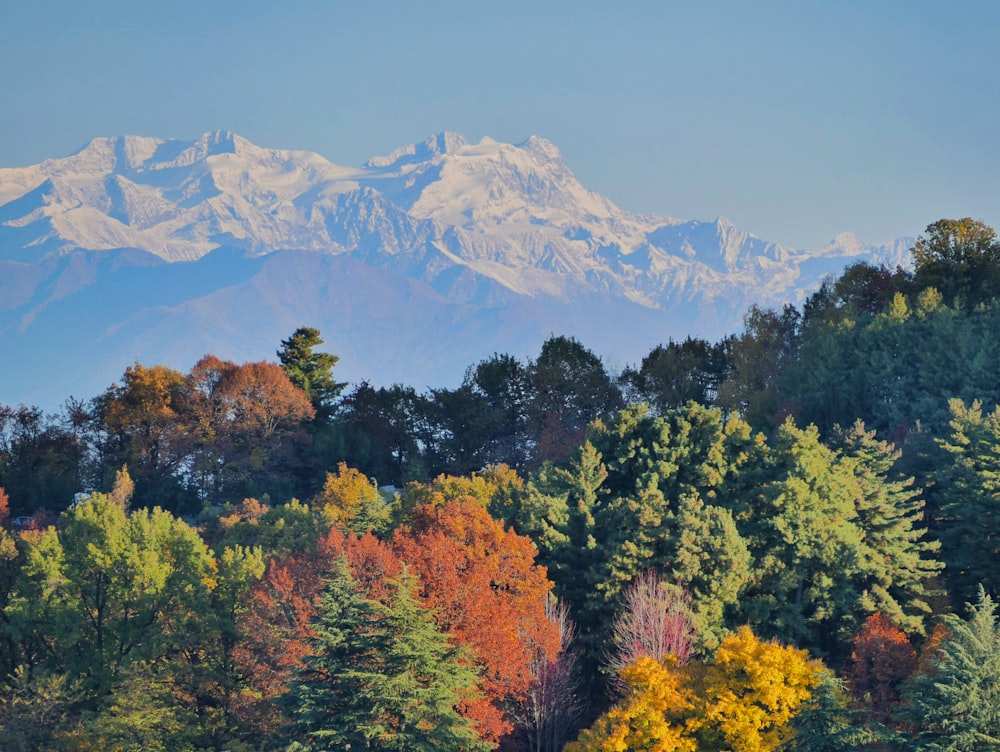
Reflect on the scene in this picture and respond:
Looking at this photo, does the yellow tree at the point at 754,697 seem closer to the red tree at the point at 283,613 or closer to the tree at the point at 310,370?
the red tree at the point at 283,613

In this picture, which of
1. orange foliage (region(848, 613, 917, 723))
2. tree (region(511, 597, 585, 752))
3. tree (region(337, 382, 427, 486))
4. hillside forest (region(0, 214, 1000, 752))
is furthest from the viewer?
tree (region(337, 382, 427, 486))

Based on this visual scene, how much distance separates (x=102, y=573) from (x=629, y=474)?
19816 millimetres

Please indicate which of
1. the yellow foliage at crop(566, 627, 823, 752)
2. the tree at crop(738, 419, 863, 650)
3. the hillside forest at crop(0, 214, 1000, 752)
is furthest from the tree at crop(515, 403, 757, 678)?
the yellow foliage at crop(566, 627, 823, 752)

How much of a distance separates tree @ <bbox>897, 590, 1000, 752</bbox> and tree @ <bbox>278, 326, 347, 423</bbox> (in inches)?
2542

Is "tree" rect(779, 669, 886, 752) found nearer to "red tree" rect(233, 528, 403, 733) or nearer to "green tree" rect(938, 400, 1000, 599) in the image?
"red tree" rect(233, 528, 403, 733)

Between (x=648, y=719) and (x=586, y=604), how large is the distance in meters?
10.2

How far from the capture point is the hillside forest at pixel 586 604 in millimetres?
29859

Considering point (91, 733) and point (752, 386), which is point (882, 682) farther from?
point (752, 386)

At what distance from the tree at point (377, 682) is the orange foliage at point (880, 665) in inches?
435

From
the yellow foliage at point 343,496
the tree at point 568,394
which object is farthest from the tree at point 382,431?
the yellow foliage at point 343,496

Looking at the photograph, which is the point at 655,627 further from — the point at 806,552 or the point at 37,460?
the point at 37,460

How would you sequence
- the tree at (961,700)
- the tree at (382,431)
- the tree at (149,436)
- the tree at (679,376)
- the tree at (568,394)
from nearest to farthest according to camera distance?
1. the tree at (961,700)
2. the tree at (679,376)
3. the tree at (149,436)
4. the tree at (568,394)
5. the tree at (382,431)

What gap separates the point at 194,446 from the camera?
7831cm

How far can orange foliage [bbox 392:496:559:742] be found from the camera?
34375 millimetres
